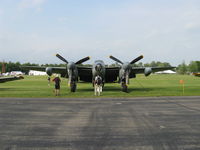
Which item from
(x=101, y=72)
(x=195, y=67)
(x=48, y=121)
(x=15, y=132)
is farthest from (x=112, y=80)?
(x=195, y=67)

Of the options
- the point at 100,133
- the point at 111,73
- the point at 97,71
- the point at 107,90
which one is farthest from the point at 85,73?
the point at 100,133

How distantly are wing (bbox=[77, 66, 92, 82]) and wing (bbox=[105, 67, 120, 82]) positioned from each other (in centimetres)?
238

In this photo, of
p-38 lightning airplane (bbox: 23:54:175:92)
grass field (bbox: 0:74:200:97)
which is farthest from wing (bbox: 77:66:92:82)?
grass field (bbox: 0:74:200:97)

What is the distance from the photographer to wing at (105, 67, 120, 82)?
29812 mm

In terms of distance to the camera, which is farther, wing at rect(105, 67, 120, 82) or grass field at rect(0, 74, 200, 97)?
wing at rect(105, 67, 120, 82)

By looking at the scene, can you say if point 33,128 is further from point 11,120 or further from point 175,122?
point 175,122

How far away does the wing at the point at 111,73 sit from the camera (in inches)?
1174

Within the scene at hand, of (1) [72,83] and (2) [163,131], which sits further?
(1) [72,83]

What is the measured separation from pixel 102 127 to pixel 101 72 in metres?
18.5

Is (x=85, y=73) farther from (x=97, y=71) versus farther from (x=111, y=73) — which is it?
(x=97, y=71)

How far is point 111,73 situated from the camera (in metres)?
31.0

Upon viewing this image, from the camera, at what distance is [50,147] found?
611 cm

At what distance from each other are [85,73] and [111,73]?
3.55 metres

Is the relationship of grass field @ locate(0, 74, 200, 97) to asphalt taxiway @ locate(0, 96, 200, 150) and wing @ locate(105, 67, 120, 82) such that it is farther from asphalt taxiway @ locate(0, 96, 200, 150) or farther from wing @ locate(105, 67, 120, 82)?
asphalt taxiway @ locate(0, 96, 200, 150)
